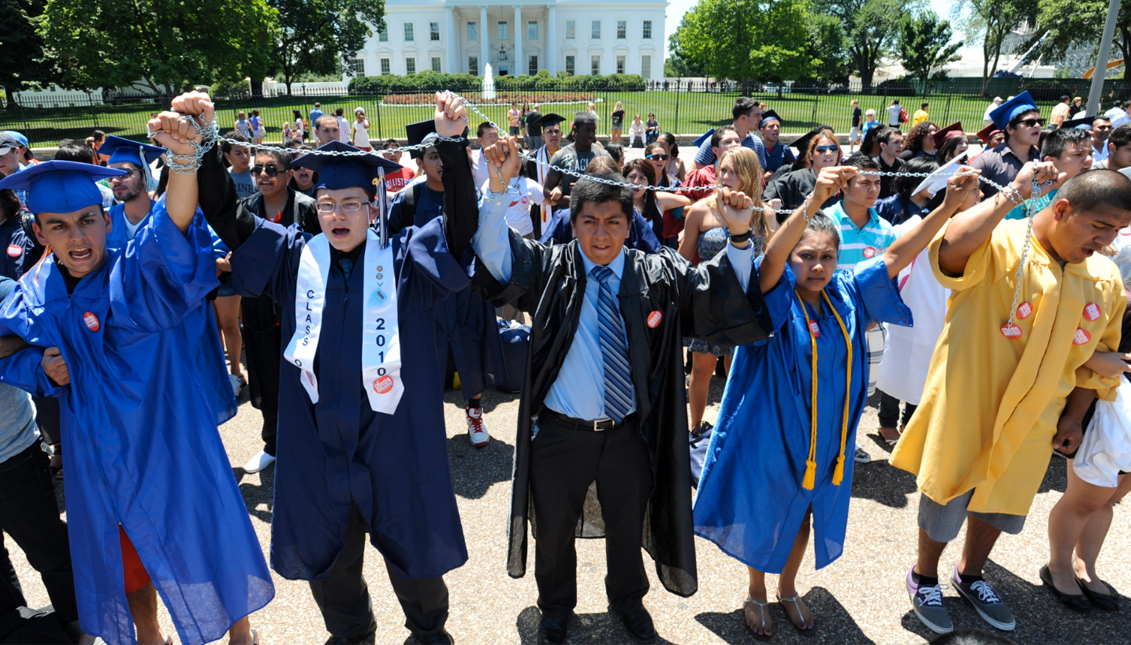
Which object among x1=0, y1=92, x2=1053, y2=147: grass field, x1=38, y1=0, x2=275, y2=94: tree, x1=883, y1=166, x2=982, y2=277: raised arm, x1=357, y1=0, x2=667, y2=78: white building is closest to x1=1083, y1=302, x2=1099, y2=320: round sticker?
x1=883, y1=166, x2=982, y2=277: raised arm

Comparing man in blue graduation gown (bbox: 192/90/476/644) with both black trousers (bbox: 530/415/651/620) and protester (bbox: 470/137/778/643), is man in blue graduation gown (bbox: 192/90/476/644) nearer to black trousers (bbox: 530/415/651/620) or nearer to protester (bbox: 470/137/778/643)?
protester (bbox: 470/137/778/643)

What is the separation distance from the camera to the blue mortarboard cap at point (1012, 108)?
6124 mm

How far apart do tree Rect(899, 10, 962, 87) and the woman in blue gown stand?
60.8 m

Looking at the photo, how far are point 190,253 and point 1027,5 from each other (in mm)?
57948

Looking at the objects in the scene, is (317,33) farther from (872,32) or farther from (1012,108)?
(1012,108)

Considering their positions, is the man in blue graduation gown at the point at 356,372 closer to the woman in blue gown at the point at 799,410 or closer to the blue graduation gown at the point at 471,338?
the woman in blue gown at the point at 799,410

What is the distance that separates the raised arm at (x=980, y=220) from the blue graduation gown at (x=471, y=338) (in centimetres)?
279

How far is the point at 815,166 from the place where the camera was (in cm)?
611

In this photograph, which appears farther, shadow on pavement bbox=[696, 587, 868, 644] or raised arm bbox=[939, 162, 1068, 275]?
shadow on pavement bbox=[696, 587, 868, 644]

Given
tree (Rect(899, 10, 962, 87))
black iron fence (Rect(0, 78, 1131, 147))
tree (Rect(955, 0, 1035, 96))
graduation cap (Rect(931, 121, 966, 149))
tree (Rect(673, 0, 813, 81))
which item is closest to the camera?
graduation cap (Rect(931, 121, 966, 149))

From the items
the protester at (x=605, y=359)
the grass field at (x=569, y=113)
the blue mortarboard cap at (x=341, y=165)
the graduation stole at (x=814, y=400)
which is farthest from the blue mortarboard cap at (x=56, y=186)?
the grass field at (x=569, y=113)

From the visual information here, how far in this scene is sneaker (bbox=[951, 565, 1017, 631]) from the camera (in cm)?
322

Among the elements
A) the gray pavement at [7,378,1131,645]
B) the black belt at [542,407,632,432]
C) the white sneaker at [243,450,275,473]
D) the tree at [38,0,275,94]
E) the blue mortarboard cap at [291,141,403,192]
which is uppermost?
the tree at [38,0,275,94]

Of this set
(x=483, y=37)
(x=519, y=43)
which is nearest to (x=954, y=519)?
(x=519, y=43)
